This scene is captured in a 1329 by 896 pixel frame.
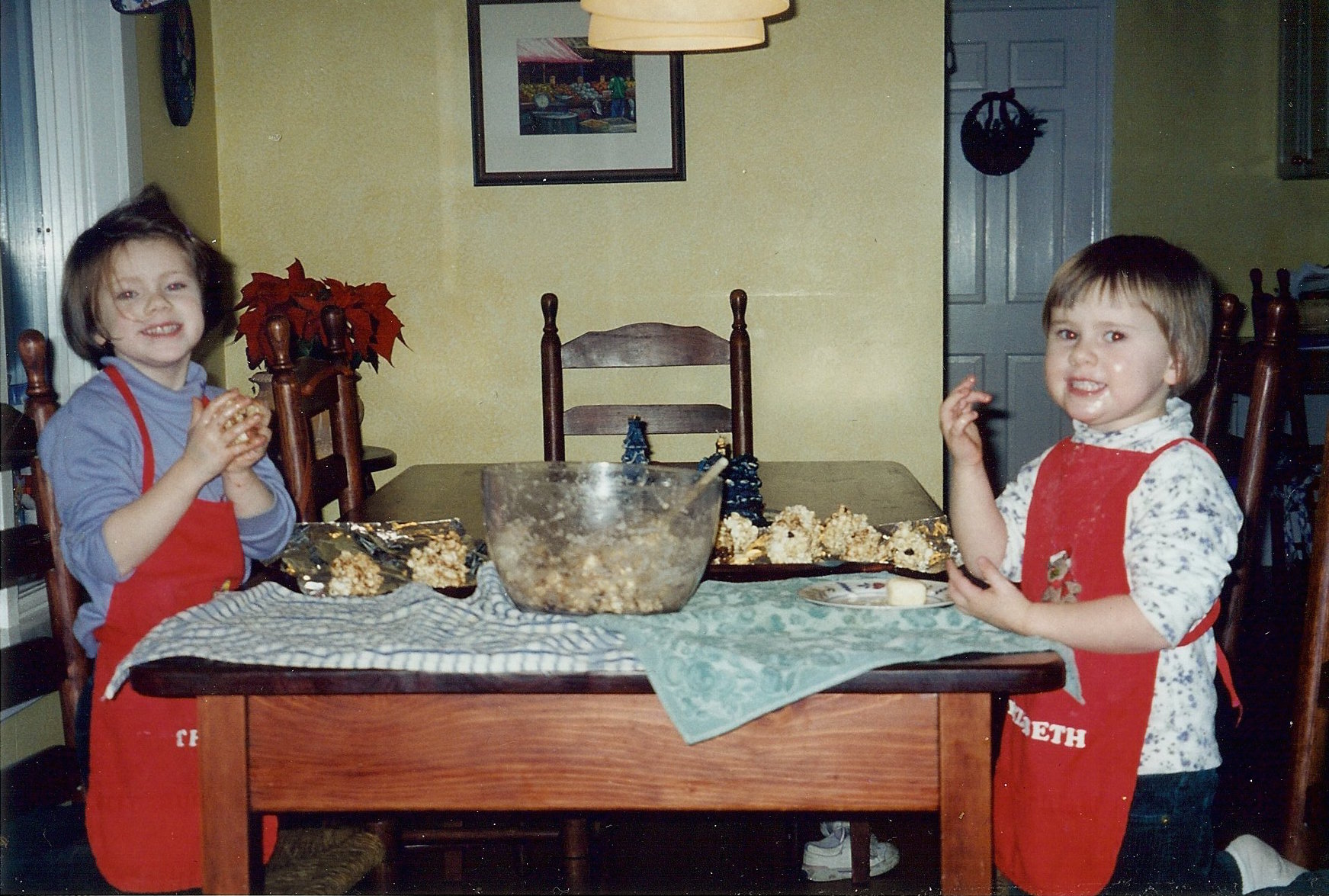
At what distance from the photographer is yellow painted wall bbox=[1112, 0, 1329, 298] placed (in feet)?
14.5

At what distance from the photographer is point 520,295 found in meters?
3.01

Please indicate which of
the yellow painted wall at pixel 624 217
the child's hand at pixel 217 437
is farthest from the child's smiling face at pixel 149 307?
the yellow painted wall at pixel 624 217

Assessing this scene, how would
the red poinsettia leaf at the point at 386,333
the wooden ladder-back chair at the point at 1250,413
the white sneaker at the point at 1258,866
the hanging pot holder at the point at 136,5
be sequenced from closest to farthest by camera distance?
the white sneaker at the point at 1258,866 < the wooden ladder-back chair at the point at 1250,413 < the hanging pot holder at the point at 136,5 < the red poinsettia leaf at the point at 386,333

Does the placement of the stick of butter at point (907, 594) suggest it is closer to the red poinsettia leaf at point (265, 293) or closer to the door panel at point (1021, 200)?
the red poinsettia leaf at point (265, 293)

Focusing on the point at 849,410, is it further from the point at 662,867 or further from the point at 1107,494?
the point at 1107,494

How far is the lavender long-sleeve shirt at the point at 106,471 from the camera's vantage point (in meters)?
1.24

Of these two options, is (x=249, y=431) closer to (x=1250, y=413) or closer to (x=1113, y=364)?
(x=1113, y=364)

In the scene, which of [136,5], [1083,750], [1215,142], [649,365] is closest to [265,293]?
[136,5]

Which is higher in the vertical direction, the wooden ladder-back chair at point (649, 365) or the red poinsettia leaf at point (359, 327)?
the red poinsettia leaf at point (359, 327)

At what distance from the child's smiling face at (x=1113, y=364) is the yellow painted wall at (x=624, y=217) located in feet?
Result: 5.61

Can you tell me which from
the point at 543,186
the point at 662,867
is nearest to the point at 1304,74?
the point at 543,186

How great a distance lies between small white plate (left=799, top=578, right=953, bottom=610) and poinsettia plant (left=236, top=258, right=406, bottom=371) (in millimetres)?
1624

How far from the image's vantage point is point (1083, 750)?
1114mm

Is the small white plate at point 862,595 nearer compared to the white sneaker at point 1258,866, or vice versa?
the small white plate at point 862,595
